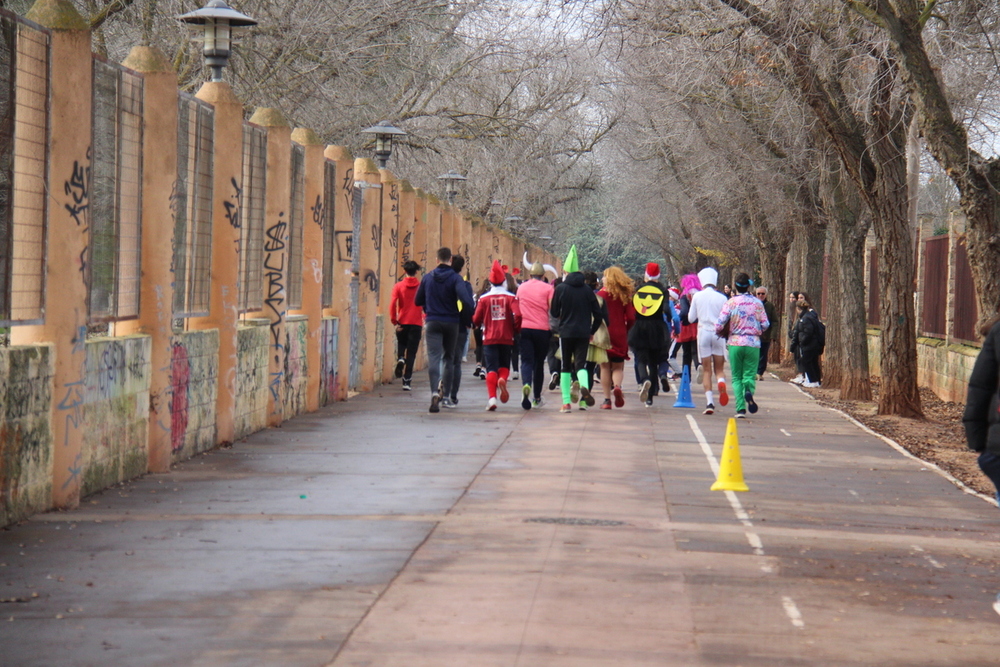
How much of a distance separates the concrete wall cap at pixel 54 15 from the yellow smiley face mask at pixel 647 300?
997 centimetres

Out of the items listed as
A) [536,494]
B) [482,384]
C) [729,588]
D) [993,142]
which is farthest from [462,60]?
[729,588]

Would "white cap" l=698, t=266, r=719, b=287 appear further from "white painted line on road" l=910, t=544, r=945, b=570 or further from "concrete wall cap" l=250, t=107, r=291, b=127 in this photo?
"white painted line on road" l=910, t=544, r=945, b=570

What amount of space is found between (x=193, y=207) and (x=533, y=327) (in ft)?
17.7

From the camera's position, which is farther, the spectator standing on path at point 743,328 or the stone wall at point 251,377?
the spectator standing on path at point 743,328

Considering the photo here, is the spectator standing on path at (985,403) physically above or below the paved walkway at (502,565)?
above

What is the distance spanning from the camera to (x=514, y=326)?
16.1 meters

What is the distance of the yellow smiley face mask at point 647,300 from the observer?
17188 millimetres

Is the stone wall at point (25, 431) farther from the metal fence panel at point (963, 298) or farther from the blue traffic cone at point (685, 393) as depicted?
the metal fence panel at point (963, 298)

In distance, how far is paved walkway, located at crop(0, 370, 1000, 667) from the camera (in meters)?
5.36

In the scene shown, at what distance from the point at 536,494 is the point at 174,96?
412cm

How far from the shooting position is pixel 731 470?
390 inches

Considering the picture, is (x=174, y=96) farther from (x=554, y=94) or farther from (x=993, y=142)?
(x=554, y=94)

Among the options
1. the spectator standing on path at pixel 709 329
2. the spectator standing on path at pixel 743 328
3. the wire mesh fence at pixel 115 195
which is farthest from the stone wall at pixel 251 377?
the spectator standing on path at pixel 709 329

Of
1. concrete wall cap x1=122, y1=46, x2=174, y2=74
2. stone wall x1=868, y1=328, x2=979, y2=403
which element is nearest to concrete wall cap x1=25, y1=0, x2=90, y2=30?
concrete wall cap x1=122, y1=46, x2=174, y2=74
